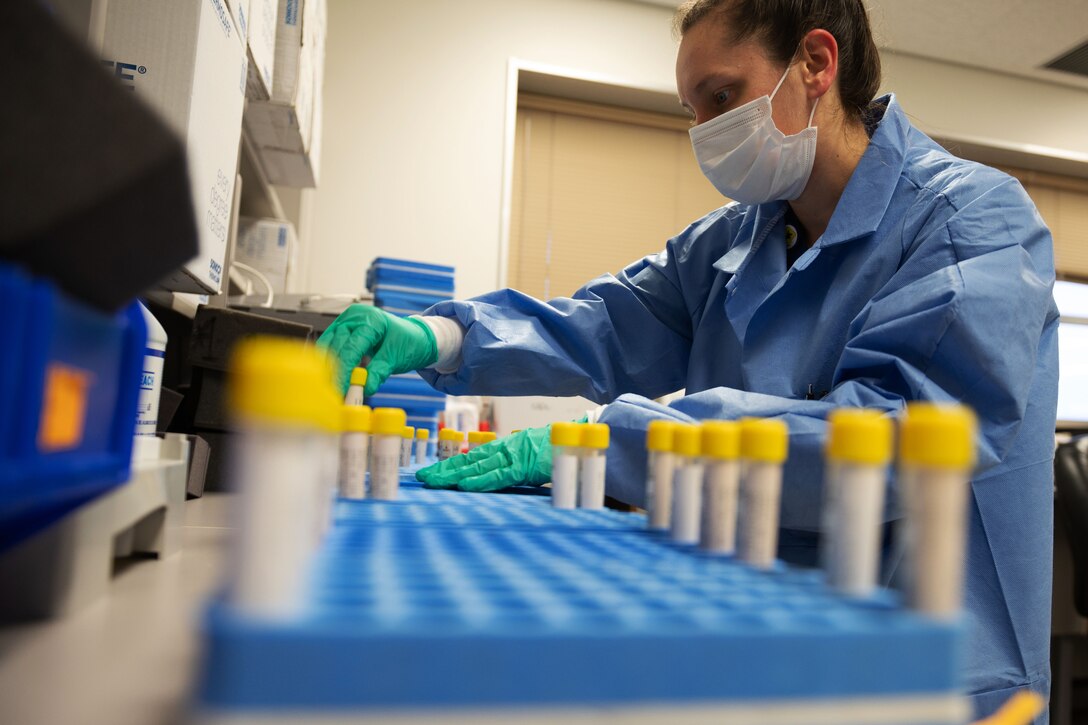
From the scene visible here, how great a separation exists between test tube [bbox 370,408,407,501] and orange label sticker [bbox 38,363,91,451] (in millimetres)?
285

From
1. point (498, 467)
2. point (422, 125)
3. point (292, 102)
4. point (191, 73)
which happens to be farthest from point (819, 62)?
point (422, 125)

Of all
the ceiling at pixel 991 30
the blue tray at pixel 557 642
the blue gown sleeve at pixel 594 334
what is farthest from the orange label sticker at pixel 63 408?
the ceiling at pixel 991 30

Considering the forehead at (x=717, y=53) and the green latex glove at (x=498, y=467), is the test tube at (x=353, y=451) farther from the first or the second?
the forehead at (x=717, y=53)

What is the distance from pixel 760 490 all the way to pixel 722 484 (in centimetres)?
4

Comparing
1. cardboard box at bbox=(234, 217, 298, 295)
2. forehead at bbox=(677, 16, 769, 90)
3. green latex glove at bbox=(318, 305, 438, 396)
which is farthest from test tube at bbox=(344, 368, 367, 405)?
cardboard box at bbox=(234, 217, 298, 295)

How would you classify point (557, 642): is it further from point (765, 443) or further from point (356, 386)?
point (356, 386)

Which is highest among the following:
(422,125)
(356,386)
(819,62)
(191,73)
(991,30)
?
(991,30)

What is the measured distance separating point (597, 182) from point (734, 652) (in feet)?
12.6

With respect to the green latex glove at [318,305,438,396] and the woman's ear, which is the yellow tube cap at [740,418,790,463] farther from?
the woman's ear

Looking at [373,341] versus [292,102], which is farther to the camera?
[292,102]

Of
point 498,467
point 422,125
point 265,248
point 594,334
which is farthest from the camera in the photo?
point 422,125

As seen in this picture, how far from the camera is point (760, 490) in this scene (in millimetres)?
442

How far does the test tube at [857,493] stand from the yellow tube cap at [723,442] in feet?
0.33

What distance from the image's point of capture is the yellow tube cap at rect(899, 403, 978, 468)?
32 cm
